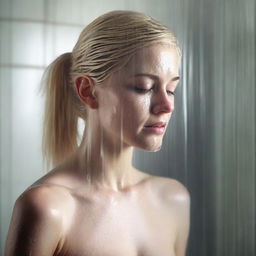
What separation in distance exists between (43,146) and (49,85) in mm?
80

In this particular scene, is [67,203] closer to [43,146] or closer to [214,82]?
[43,146]

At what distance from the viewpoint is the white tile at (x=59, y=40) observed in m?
0.55

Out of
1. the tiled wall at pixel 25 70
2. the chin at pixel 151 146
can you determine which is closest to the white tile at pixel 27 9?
the tiled wall at pixel 25 70

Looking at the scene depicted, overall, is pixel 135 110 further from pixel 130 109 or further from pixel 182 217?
pixel 182 217

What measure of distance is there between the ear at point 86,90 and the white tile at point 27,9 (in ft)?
0.33

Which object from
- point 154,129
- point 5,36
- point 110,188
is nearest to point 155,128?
point 154,129

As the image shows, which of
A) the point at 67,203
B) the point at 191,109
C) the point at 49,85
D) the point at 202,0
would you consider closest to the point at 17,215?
the point at 67,203

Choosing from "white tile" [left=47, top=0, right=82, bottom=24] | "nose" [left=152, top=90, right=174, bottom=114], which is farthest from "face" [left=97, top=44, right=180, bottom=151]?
"white tile" [left=47, top=0, right=82, bottom=24]

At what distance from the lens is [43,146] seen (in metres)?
0.55

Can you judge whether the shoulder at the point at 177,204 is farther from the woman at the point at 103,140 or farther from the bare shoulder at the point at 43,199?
the bare shoulder at the point at 43,199

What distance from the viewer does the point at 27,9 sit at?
545 mm

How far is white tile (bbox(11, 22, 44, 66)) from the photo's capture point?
537 mm

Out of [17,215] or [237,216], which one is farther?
[237,216]

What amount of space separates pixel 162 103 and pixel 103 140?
9cm
